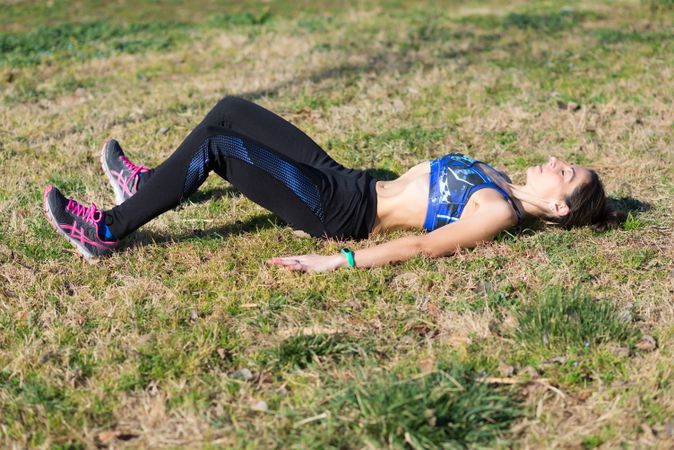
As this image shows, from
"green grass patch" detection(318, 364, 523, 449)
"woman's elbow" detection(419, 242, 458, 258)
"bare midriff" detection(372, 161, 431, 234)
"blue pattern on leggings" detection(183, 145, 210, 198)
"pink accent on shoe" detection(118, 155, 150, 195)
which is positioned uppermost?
"blue pattern on leggings" detection(183, 145, 210, 198)

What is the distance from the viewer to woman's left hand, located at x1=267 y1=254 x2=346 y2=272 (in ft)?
13.3

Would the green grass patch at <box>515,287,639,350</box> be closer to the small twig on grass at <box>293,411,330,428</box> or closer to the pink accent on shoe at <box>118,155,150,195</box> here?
the small twig on grass at <box>293,411,330,428</box>

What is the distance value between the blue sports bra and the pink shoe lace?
188 centimetres

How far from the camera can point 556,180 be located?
4.43 metres

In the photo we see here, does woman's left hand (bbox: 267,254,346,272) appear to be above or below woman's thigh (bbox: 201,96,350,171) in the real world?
below

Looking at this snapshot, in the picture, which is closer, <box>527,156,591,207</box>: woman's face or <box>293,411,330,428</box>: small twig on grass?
<box>293,411,330,428</box>: small twig on grass

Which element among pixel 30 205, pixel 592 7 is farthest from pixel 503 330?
pixel 592 7

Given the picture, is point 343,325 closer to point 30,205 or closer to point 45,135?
point 30,205

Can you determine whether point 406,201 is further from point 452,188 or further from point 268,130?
point 268,130

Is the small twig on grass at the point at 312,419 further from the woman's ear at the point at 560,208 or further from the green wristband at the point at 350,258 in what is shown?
the woman's ear at the point at 560,208

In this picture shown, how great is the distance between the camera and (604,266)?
166 inches

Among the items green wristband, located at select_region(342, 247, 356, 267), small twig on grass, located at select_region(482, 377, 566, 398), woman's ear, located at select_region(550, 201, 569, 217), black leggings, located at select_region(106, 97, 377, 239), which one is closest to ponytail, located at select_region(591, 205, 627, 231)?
woman's ear, located at select_region(550, 201, 569, 217)

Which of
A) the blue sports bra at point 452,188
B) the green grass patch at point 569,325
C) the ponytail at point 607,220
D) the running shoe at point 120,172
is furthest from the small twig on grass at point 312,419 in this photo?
the running shoe at point 120,172

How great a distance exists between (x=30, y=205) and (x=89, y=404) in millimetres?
2386
